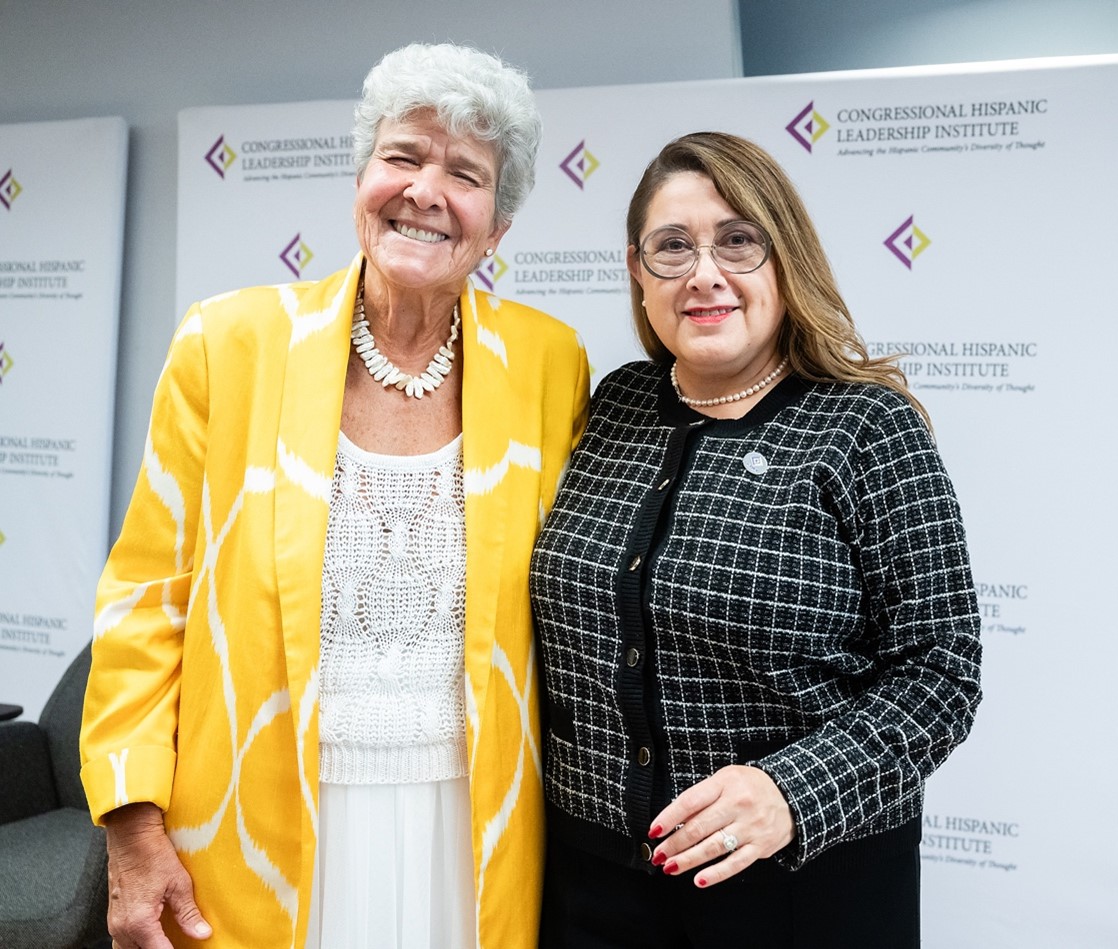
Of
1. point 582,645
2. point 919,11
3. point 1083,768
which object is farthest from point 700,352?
point 919,11

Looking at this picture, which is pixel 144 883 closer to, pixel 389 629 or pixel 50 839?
pixel 389 629

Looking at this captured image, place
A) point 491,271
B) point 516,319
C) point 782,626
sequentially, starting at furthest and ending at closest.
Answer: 1. point 491,271
2. point 516,319
3. point 782,626

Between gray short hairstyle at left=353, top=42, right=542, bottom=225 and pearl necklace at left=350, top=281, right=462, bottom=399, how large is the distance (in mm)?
228

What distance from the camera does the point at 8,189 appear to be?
10.9ft

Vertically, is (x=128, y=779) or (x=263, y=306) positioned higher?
(x=263, y=306)

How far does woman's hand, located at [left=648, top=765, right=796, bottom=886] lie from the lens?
1233mm

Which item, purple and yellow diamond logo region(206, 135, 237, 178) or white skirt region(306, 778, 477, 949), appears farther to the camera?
purple and yellow diamond logo region(206, 135, 237, 178)

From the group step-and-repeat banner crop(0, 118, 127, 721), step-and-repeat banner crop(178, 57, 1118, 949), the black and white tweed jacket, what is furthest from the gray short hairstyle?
step-and-repeat banner crop(0, 118, 127, 721)

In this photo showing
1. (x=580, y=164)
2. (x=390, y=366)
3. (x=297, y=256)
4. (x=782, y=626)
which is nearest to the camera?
(x=782, y=626)

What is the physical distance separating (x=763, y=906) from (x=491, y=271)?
1.88m

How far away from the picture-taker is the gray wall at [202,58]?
2844 mm

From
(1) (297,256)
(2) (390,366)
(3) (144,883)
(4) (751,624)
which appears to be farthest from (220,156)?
(4) (751,624)

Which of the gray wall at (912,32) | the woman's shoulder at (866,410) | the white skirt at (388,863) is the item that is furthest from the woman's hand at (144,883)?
the gray wall at (912,32)

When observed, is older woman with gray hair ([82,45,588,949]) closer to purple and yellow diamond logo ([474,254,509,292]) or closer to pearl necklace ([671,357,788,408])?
pearl necklace ([671,357,788,408])
